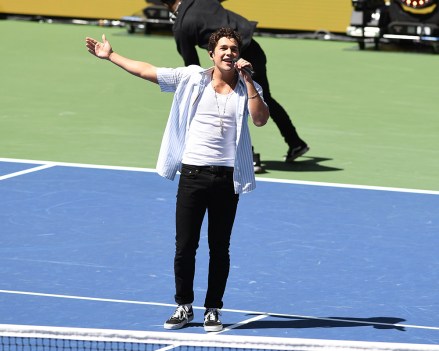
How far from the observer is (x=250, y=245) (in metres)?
10.8

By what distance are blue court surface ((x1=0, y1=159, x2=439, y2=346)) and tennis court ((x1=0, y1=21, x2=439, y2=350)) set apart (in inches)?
0.8

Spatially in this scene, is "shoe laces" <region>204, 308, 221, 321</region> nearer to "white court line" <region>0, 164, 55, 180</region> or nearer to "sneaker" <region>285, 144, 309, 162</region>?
"white court line" <region>0, 164, 55, 180</region>

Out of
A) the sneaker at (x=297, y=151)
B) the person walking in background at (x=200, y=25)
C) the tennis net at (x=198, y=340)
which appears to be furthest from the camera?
the sneaker at (x=297, y=151)

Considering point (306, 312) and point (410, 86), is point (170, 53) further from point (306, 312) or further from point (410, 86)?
point (306, 312)

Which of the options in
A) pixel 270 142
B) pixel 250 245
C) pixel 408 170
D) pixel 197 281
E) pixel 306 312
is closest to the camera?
pixel 306 312

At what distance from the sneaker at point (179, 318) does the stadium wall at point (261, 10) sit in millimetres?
19086

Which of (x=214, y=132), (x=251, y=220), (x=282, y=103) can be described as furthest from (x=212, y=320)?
(x=282, y=103)

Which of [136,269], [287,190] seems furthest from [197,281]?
[287,190]

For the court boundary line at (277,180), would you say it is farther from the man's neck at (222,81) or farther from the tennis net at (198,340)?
the tennis net at (198,340)

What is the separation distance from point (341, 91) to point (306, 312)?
11.5 metres

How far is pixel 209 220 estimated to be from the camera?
27.2 feet

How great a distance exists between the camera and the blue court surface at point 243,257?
864 centimetres

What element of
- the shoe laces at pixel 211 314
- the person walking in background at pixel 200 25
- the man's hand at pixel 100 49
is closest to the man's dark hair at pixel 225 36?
the man's hand at pixel 100 49

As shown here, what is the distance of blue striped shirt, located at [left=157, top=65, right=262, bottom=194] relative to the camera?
8164mm
